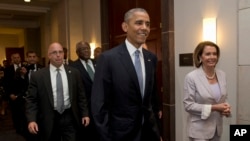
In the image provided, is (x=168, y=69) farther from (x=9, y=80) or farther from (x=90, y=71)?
(x=9, y=80)

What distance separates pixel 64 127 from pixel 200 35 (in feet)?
6.06

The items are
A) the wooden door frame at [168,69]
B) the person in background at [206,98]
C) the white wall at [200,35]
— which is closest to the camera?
the person in background at [206,98]

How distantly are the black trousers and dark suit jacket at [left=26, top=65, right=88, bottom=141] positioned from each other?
6 cm

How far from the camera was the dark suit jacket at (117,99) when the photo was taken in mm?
1948

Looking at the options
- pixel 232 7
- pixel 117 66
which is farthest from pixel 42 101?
pixel 232 7

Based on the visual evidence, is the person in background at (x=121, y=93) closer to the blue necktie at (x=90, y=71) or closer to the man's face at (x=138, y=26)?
the man's face at (x=138, y=26)

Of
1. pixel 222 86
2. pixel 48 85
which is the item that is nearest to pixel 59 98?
pixel 48 85

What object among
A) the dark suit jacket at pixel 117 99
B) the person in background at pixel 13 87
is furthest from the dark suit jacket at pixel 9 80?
the dark suit jacket at pixel 117 99

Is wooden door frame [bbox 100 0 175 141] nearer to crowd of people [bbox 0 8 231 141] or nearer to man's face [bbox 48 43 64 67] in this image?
crowd of people [bbox 0 8 231 141]

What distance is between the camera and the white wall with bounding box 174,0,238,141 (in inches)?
111

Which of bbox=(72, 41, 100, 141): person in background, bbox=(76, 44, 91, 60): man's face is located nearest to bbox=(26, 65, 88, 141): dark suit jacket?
bbox=(72, 41, 100, 141): person in background

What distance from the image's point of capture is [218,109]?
2.22 metres

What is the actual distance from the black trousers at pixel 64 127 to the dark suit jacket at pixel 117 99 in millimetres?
1093

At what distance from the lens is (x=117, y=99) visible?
6.50 feet
